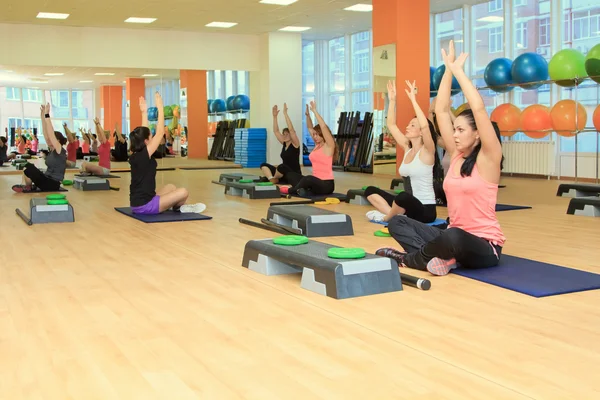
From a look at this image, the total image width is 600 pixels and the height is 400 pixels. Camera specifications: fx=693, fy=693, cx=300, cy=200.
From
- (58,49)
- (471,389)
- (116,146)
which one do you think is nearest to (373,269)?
(471,389)

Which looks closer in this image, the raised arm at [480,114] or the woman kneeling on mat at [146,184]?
the raised arm at [480,114]

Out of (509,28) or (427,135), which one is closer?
(427,135)

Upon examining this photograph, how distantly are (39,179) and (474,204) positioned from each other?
23.8ft

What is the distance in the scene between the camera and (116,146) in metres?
13.9

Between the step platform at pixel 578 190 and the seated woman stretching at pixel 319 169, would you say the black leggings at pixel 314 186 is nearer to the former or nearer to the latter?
the seated woman stretching at pixel 319 169

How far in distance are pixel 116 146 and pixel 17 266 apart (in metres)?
9.89

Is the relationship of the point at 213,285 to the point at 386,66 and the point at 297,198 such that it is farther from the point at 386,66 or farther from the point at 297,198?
the point at 386,66

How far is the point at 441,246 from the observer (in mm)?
3697

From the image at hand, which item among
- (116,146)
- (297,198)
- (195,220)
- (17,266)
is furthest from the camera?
(116,146)

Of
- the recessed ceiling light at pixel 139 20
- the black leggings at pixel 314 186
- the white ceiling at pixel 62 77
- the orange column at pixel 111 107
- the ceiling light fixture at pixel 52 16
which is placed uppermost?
the recessed ceiling light at pixel 139 20

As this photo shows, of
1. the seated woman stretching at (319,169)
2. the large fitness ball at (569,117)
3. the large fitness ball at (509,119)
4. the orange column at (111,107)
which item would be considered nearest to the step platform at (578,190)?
the large fitness ball at (569,117)

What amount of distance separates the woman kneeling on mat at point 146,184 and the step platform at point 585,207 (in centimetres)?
357

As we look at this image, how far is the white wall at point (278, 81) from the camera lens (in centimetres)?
1543

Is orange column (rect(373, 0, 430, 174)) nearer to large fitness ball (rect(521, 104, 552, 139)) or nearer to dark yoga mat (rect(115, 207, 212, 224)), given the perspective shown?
large fitness ball (rect(521, 104, 552, 139))
